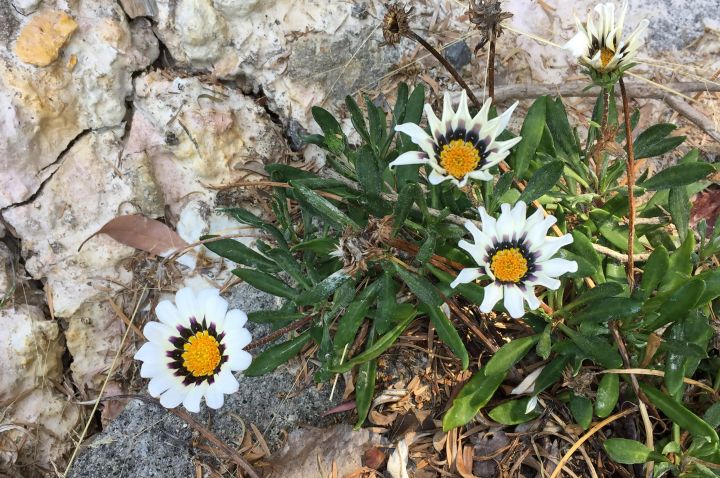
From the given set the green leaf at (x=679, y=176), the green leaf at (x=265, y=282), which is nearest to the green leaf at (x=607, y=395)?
the green leaf at (x=679, y=176)

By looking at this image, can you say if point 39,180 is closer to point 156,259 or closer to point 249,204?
point 156,259

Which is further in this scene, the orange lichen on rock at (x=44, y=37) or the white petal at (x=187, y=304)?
the orange lichen on rock at (x=44, y=37)

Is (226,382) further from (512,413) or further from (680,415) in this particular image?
(680,415)

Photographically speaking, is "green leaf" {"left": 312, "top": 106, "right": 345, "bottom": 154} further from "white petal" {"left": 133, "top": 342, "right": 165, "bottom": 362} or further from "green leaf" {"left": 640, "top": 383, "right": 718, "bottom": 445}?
"green leaf" {"left": 640, "top": 383, "right": 718, "bottom": 445}

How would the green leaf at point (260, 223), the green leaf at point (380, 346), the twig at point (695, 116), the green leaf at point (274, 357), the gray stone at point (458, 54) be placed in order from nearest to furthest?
the green leaf at point (380, 346) → the green leaf at point (274, 357) → the green leaf at point (260, 223) → the twig at point (695, 116) → the gray stone at point (458, 54)

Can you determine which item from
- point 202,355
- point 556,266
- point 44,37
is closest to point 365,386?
point 202,355

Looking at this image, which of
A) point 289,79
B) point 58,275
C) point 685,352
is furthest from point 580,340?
point 58,275

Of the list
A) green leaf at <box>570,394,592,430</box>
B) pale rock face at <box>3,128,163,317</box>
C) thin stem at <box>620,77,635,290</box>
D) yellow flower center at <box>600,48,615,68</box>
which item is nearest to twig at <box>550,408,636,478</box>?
green leaf at <box>570,394,592,430</box>

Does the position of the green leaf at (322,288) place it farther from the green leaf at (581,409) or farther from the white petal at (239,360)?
the green leaf at (581,409)
